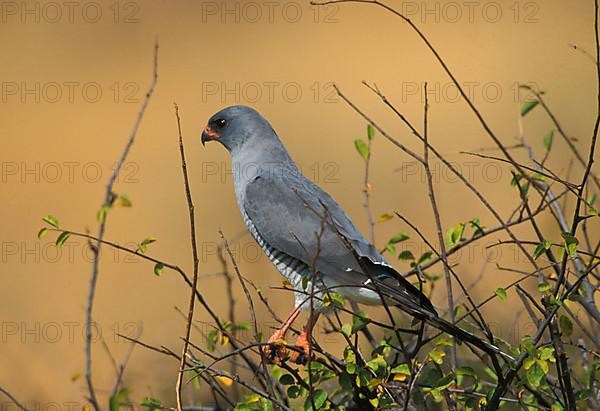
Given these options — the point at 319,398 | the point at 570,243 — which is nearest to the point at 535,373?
the point at 570,243

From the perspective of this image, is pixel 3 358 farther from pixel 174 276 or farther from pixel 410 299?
pixel 410 299

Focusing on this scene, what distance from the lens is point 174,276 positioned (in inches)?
191

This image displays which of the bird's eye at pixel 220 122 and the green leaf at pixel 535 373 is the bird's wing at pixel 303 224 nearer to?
the bird's eye at pixel 220 122

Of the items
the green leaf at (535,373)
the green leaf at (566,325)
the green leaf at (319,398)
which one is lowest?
the green leaf at (319,398)

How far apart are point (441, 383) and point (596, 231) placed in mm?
2947

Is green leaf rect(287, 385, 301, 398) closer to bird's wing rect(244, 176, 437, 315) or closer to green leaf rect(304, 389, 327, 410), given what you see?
green leaf rect(304, 389, 327, 410)

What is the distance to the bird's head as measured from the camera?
10.2 feet

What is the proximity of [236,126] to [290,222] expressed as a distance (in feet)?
1.39

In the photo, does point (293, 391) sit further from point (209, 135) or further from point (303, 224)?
point (209, 135)

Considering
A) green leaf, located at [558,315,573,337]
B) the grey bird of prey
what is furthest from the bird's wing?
green leaf, located at [558,315,573,337]

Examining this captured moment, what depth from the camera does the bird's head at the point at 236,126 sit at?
3.11 meters

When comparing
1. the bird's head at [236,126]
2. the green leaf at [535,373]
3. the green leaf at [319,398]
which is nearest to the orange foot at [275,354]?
the green leaf at [319,398]

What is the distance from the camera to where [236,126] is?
315 cm

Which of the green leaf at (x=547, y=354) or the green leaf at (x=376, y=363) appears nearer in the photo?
the green leaf at (x=547, y=354)
